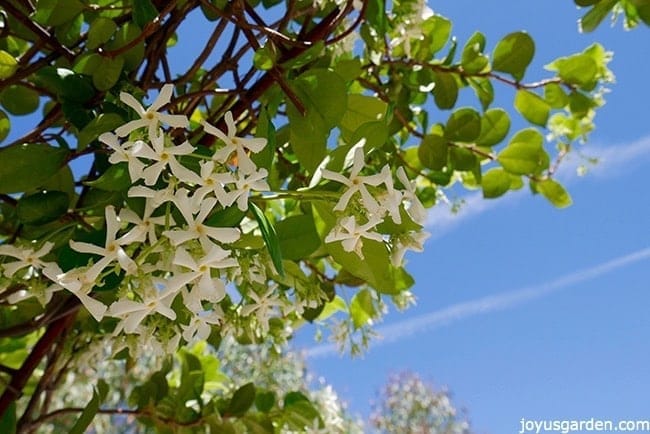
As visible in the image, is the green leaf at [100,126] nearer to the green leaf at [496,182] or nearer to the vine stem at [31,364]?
the vine stem at [31,364]

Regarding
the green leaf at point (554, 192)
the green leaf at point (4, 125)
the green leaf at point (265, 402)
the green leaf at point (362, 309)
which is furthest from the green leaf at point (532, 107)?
the green leaf at point (4, 125)

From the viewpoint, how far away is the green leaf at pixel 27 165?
387mm

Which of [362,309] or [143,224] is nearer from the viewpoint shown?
[143,224]

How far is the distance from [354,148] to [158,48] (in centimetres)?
21

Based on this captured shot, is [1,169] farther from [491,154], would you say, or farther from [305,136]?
[491,154]

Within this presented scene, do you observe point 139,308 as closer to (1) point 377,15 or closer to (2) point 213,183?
(2) point 213,183

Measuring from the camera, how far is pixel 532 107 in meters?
0.73

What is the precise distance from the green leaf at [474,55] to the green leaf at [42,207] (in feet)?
1.25

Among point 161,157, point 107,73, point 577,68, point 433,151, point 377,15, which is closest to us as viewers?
point 161,157

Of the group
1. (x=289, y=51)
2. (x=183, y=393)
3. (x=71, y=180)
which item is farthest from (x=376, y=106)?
(x=183, y=393)

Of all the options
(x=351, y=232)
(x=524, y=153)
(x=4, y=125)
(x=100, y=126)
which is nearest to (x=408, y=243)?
(x=351, y=232)

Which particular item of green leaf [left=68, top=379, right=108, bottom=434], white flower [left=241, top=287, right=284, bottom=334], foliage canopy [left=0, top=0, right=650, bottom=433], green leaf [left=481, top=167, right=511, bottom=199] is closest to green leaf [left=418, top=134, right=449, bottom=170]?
foliage canopy [left=0, top=0, right=650, bottom=433]

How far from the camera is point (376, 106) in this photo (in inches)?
18.9

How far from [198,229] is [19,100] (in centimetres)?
34
